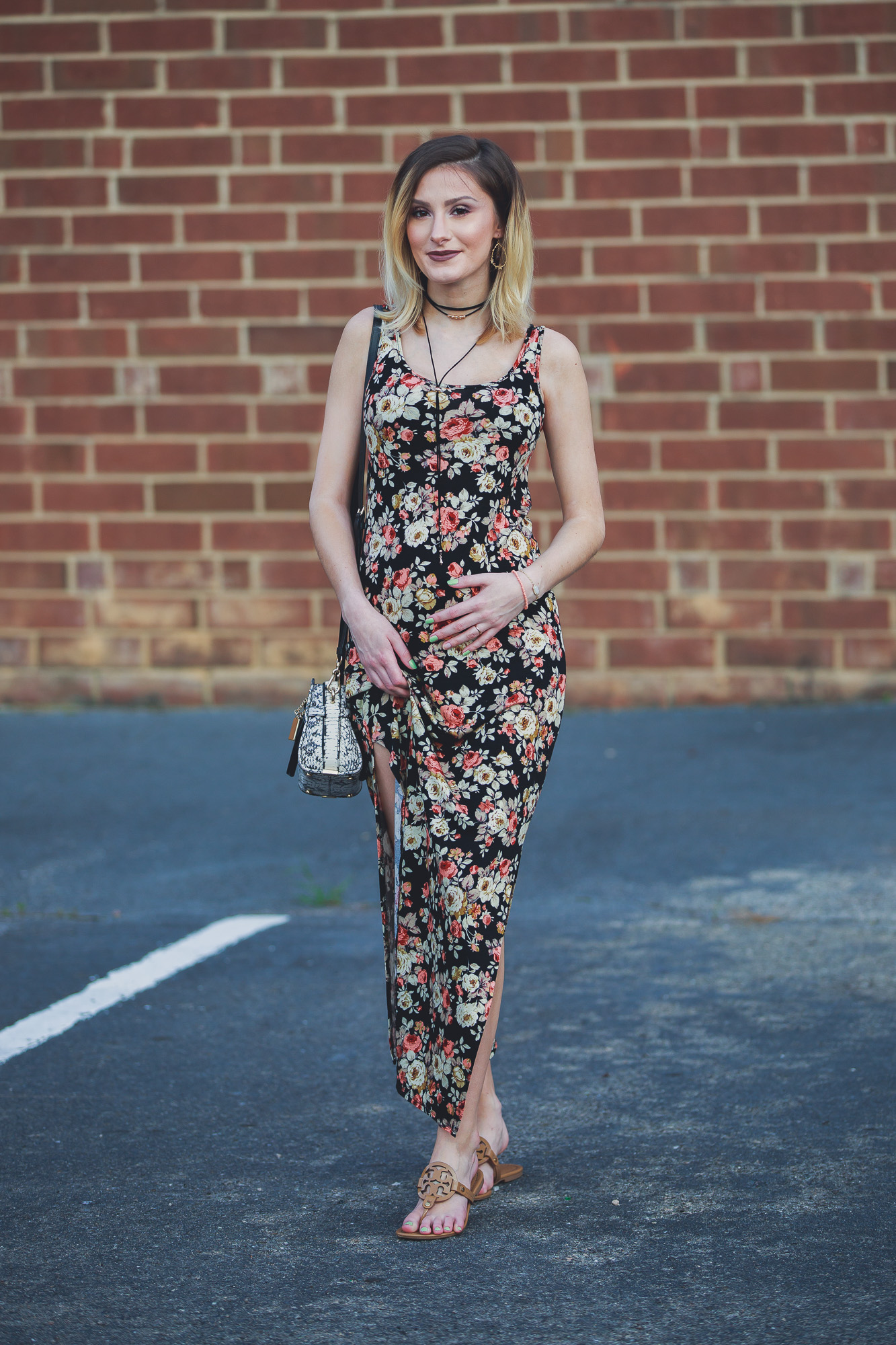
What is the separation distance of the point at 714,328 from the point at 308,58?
234 cm

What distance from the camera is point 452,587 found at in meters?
3.29

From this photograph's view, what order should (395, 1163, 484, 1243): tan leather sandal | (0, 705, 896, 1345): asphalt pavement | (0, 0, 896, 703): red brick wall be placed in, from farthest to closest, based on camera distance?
(0, 0, 896, 703): red brick wall → (395, 1163, 484, 1243): tan leather sandal → (0, 705, 896, 1345): asphalt pavement

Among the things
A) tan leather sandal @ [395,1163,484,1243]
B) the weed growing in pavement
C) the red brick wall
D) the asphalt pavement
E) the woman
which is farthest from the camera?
the red brick wall

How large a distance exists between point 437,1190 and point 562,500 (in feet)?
4.55

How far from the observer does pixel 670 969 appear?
5020 mm

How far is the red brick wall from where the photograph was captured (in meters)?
7.96

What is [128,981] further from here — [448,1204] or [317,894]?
[448,1204]

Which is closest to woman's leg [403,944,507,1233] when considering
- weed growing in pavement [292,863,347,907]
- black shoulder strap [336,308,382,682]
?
black shoulder strap [336,308,382,682]

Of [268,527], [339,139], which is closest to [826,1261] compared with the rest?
[268,527]

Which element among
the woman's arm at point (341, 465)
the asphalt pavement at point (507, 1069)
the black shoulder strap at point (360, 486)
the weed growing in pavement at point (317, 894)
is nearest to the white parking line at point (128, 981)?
the asphalt pavement at point (507, 1069)

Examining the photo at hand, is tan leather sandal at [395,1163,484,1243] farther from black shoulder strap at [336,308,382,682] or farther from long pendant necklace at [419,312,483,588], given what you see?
long pendant necklace at [419,312,483,588]

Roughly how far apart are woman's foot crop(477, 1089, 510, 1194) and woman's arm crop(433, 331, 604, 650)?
97 centimetres

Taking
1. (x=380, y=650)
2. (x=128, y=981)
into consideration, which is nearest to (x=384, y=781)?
(x=380, y=650)

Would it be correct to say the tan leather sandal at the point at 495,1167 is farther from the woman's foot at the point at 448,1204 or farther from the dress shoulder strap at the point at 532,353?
the dress shoulder strap at the point at 532,353
